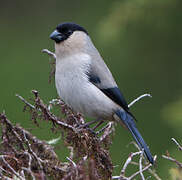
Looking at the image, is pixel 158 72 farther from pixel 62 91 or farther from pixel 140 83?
pixel 62 91

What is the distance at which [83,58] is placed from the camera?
459cm

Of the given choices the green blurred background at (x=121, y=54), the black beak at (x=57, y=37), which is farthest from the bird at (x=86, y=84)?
the green blurred background at (x=121, y=54)

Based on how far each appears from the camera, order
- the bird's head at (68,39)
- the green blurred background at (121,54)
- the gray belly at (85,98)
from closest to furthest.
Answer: the gray belly at (85,98)
the bird's head at (68,39)
the green blurred background at (121,54)

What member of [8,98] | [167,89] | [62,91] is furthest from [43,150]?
[8,98]

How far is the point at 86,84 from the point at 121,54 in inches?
57.9

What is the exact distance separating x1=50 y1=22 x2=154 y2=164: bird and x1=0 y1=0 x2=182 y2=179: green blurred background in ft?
1.28

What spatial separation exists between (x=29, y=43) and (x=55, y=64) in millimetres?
3567

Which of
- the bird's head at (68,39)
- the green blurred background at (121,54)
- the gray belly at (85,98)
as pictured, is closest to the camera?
the gray belly at (85,98)

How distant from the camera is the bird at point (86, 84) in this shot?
14.1 feet

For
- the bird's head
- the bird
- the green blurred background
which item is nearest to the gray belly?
the bird

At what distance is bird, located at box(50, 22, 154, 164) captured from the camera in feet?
14.1

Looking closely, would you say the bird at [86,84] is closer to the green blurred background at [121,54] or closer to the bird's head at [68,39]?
the bird's head at [68,39]

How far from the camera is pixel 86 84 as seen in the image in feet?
14.4

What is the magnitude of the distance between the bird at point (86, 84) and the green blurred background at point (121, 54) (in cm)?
39
